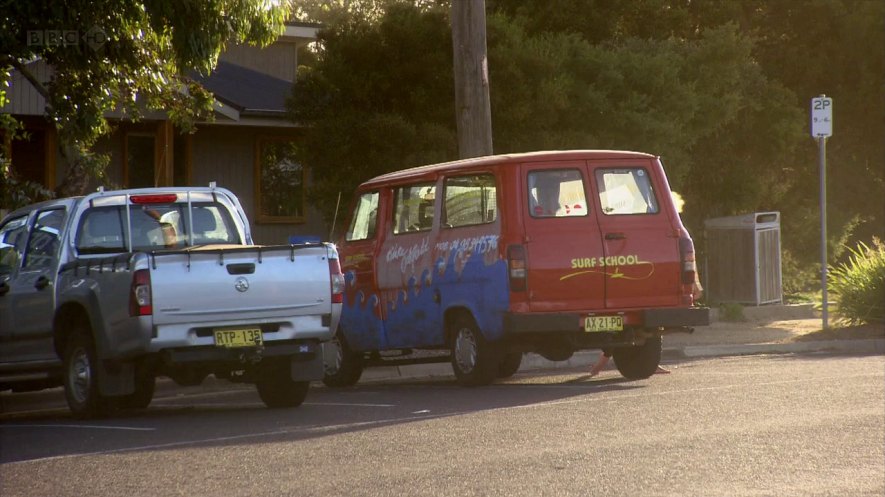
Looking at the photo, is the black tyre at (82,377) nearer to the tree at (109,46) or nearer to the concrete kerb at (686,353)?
the tree at (109,46)

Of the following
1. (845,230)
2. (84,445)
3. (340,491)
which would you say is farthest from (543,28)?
(340,491)

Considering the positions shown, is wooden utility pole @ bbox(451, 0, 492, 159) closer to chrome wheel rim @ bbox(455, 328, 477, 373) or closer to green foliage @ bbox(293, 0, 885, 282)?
green foliage @ bbox(293, 0, 885, 282)

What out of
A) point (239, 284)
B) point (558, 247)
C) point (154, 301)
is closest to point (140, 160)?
point (558, 247)

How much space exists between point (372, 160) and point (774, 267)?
8.01m

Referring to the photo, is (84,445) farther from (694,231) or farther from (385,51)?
(694,231)

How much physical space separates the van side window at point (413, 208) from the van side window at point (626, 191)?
183cm

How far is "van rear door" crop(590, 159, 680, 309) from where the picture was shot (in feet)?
46.4

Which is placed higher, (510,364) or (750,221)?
(750,221)

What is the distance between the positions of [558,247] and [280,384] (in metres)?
2.90

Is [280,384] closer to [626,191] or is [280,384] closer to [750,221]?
[626,191]

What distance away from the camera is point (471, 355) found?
1446 cm

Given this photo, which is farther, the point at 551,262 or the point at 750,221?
the point at 750,221

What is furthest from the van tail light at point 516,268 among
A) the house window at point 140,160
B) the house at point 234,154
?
the house window at point 140,160

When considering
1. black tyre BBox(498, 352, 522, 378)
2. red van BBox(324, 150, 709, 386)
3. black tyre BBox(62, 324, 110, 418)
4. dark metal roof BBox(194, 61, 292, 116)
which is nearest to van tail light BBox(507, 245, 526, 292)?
red van BBox(324, 150, 709, 386)
